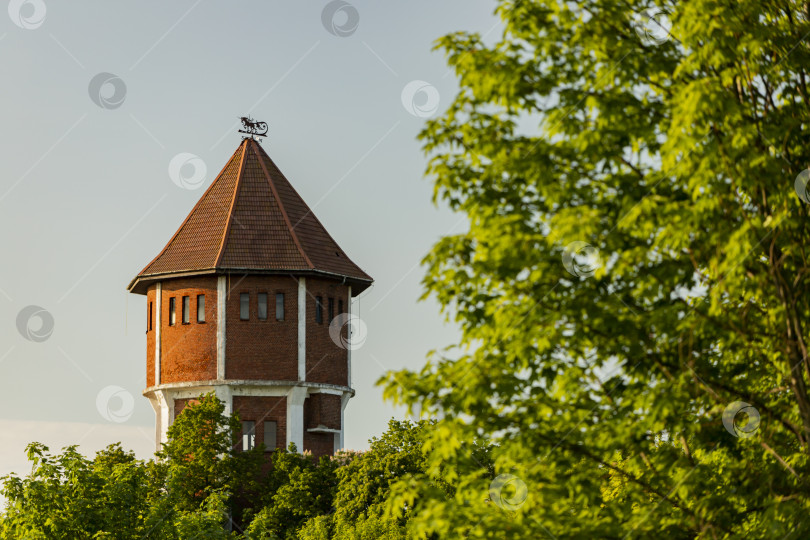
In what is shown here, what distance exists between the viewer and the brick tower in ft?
159

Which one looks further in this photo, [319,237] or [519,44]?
[319,237]

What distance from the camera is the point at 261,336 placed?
4866 cm

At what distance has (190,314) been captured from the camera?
4959 centimetres

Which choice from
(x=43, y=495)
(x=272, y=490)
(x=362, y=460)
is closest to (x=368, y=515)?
(x=362, y=460)

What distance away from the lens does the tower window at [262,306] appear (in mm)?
48969

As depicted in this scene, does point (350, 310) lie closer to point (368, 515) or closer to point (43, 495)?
point (368, 515)

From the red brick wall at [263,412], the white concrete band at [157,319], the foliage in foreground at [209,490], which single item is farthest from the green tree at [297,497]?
the white concrete band at [157,319]

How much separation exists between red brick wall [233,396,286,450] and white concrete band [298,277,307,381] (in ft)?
4.54

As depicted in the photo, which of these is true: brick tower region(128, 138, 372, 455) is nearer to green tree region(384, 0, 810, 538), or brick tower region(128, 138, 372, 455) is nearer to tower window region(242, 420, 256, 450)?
tower window region(242, 420, 256, 450)

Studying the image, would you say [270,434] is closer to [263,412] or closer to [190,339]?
[263,412]

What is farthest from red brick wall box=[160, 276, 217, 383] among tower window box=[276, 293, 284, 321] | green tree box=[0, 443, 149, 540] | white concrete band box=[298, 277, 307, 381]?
green tree box=[0, 443, 149, 540]

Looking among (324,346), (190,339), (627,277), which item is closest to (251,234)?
(190,339)

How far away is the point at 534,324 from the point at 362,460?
29938 mm

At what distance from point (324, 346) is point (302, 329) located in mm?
1374
